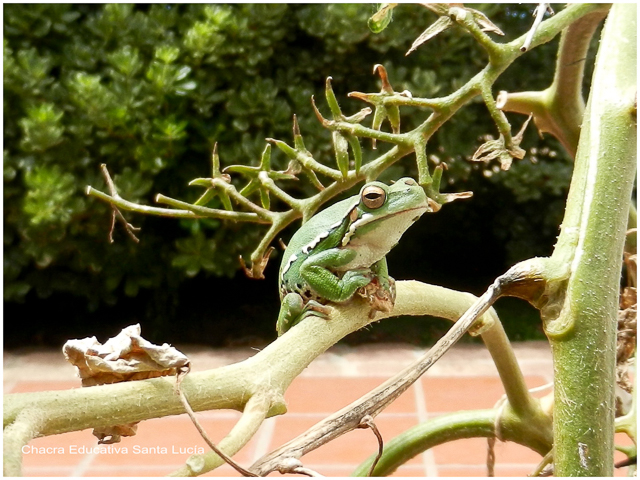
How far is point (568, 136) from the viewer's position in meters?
0.54

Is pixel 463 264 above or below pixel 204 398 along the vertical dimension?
above

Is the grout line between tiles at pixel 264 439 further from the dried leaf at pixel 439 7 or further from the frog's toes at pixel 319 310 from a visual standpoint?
the dried leaf at pixel 439 7

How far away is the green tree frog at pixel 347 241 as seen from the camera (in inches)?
19.0

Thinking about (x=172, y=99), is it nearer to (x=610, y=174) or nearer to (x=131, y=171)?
(x=131, y=171)

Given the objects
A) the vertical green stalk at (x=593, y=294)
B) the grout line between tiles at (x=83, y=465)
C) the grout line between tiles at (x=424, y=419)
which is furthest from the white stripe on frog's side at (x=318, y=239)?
the grout line between tiles at (x=83, y=465)

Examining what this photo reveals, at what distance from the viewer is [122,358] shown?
0.27m

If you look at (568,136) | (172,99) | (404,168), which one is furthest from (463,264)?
(568,136)

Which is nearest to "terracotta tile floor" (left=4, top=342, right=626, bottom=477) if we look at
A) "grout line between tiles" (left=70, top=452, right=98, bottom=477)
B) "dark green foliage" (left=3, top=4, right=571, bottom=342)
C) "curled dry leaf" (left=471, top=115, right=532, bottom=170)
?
"grout line between tiles" (left=70, top=452, right=98, bottom=477)

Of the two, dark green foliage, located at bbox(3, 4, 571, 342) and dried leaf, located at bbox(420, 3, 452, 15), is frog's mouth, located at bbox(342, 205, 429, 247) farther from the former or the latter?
dark green foliage, located at bbox(3, 4, 571, 342)

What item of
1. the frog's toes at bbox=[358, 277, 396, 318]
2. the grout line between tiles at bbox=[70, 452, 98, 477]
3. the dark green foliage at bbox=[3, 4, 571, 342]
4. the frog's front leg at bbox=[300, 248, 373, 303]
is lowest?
the grout line between tiles at bbox=[70, 452, 98, 477]

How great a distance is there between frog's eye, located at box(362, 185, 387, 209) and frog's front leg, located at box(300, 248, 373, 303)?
0.05 meters

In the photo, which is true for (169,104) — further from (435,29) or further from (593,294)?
(593,294)

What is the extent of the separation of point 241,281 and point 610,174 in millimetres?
1545

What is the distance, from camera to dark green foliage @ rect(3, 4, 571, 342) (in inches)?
51.3
